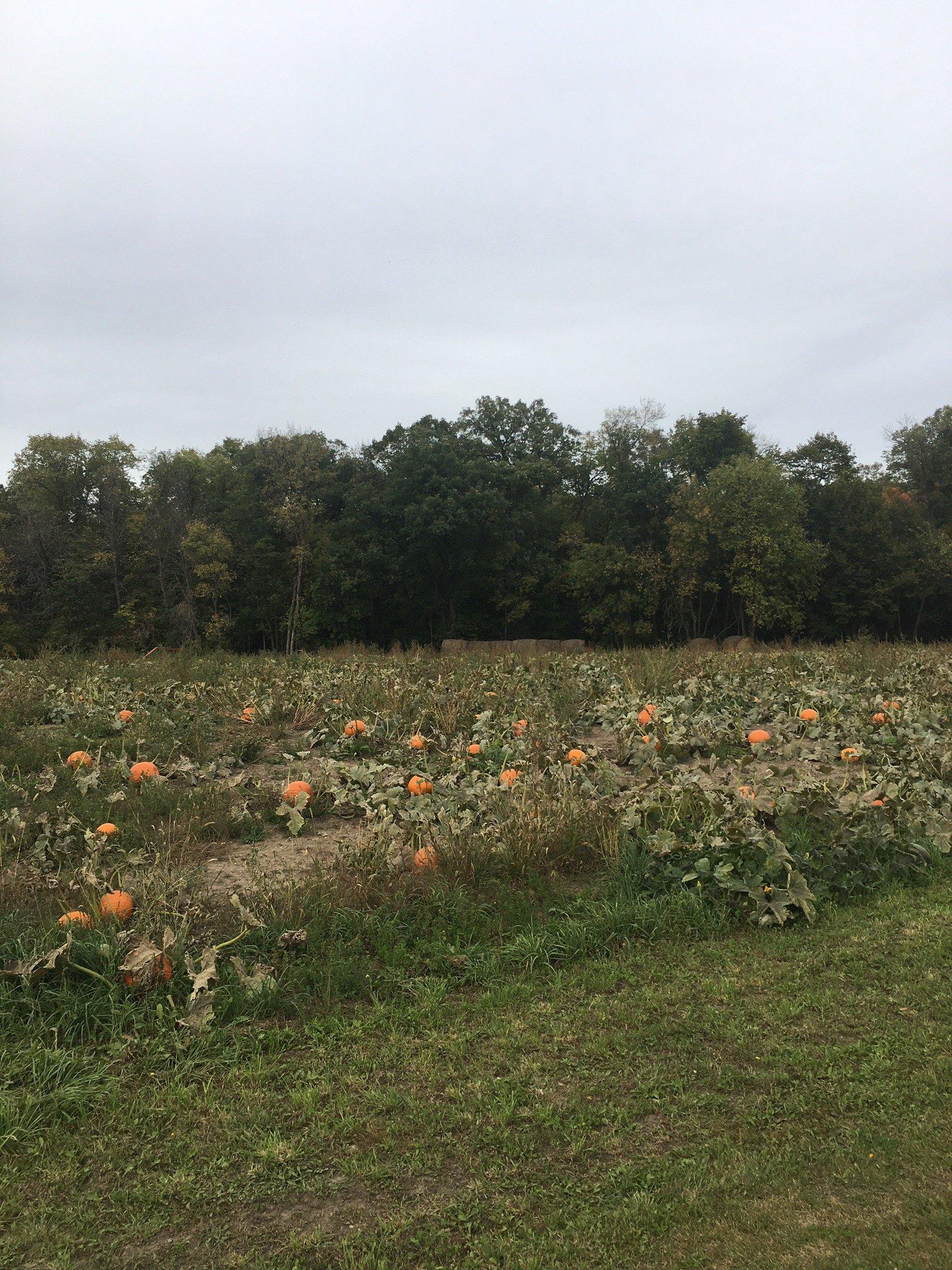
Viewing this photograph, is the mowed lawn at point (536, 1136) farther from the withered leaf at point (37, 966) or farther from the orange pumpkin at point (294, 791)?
the orange pumpkin at point (294, 791)

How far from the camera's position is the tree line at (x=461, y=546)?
109 feet

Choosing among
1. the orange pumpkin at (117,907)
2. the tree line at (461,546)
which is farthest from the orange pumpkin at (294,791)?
the tree line at (461,546)

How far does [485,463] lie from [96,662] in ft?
83.0

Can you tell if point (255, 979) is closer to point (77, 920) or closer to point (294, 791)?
point (77, 920)

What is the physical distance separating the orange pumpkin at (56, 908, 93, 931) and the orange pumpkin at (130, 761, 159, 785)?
7.21ft

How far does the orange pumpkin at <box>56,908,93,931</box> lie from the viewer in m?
3.66

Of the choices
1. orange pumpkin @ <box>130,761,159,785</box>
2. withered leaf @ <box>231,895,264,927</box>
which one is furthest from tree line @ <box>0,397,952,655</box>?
withered leaf @ <box>231,895,264,927</box>

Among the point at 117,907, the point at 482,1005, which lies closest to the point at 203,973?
the point at 117,907

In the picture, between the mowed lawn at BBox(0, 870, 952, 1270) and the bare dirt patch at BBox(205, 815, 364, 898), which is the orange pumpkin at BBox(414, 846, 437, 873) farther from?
the mowed lawn at BBox(0, 870, 952, 1270)

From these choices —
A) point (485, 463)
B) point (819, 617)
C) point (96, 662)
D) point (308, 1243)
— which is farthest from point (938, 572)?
point (308, 1243)

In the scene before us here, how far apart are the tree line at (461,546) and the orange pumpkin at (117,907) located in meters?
29.1

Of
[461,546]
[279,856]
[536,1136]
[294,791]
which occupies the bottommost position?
[536,1136]

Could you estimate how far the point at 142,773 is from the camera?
5930 mm

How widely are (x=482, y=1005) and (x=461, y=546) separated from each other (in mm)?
31258
